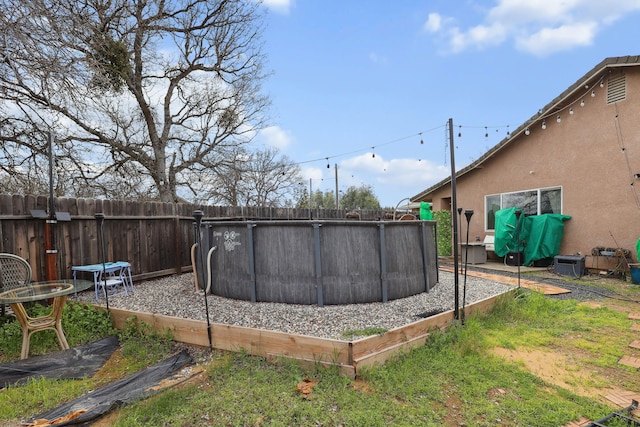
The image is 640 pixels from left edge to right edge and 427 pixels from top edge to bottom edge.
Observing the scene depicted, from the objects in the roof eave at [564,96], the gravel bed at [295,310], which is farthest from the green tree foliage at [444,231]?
the gravel bed at [295,310]

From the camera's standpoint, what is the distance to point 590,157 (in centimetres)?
800

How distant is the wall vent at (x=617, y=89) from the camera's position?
740cm

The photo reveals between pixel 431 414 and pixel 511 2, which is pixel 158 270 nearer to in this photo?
pixel 431 414

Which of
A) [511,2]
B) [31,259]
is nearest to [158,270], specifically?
[31,259]

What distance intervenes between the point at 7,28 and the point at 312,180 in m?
19.0

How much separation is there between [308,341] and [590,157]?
8716 mm

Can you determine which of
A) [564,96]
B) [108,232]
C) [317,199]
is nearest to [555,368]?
[108,232]

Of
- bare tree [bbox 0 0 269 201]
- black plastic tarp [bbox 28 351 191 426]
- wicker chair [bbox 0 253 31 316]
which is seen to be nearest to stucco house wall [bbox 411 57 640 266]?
black plastic tarp [bbox 28 351 191 426]

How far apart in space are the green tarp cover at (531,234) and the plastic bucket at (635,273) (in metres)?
1.83

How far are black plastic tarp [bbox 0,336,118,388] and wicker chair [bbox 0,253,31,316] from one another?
1.33m

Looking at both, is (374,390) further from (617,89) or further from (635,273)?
(617,89)

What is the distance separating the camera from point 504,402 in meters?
2.52

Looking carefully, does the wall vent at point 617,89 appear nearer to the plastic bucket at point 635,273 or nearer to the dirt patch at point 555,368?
the plastic bucket at point 635,273

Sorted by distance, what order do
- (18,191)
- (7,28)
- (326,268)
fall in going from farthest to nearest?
(18,191), (326,268), (7,28)
